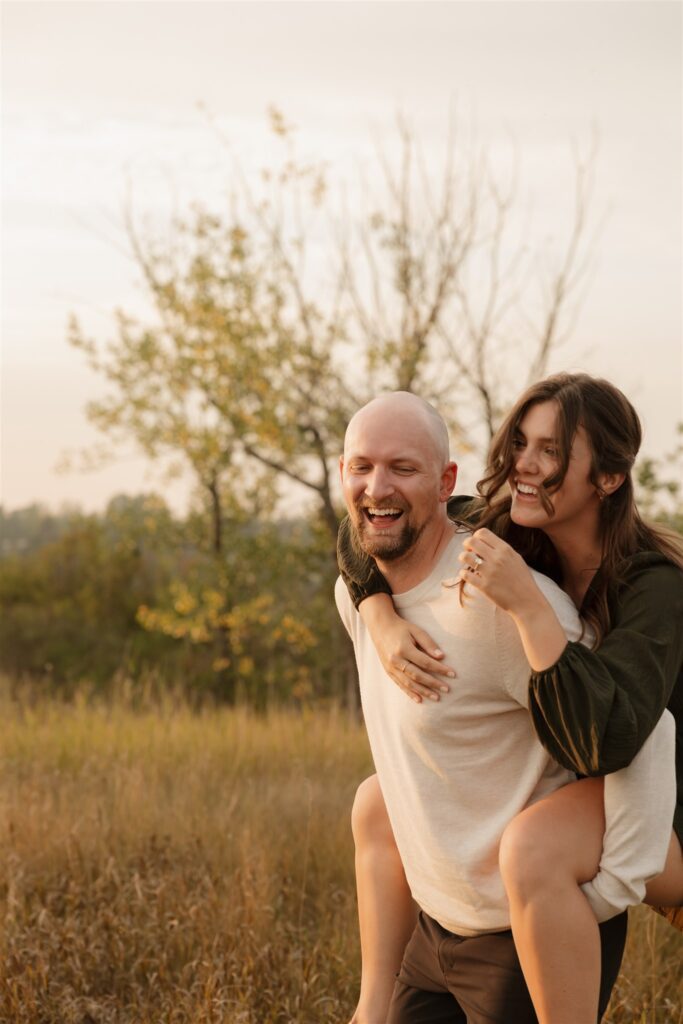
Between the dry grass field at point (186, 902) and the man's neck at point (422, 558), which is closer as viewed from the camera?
the man's neck at point (422, 558)

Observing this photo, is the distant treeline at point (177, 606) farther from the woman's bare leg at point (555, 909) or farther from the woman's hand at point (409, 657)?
the woman's bare leg at point (555, 909)

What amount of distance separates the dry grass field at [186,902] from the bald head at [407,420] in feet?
6.06

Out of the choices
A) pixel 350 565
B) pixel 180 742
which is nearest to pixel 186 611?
pixel 180 742

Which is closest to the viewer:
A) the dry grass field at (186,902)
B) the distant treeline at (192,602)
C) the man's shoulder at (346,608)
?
the man's shoulder at (346,608)

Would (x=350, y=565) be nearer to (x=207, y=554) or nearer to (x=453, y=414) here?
(x=453, y=414)

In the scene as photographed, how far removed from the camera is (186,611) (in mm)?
13633

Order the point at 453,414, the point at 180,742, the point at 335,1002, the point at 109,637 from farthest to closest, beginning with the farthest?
1. the point at 109,637
2. the point at 453,414
3. the point at 180,742
4. the point at 335,1002

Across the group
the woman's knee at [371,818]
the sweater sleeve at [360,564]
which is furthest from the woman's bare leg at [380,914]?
the sweater sleeve at [360,564]

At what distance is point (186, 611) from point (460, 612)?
36.4ft

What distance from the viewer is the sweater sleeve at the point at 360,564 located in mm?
3115

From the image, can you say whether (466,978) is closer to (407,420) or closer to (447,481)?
(447,481)

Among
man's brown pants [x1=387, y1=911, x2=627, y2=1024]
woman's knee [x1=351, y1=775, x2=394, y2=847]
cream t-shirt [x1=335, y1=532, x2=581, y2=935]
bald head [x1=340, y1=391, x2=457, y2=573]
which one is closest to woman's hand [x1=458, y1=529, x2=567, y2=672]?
cream t-shirt [x1=335, y1=532, x2=581, y2=935]

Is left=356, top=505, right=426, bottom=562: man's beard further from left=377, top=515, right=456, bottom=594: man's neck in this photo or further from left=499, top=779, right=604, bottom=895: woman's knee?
left=499, top=779, right=604, bottom=895: woman's knee

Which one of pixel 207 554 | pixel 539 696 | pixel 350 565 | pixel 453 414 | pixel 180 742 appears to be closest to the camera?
pixel 539 696
